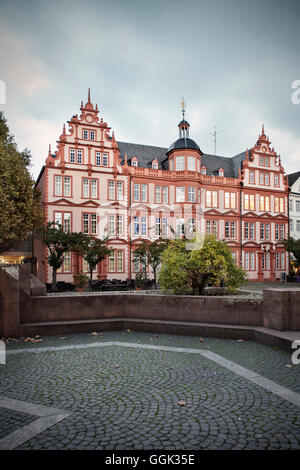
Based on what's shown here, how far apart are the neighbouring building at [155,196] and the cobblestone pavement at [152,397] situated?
17272mm

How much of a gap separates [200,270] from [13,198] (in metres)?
16.2

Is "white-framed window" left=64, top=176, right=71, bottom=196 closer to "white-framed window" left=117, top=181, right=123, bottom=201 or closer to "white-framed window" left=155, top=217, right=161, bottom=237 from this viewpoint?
"white-framed window" left=117, top=181, right=123, bottom=201

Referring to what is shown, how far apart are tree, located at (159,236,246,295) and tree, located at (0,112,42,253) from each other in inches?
543

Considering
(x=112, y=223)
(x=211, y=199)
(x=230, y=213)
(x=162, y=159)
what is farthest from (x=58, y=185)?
(x=230, y=213)

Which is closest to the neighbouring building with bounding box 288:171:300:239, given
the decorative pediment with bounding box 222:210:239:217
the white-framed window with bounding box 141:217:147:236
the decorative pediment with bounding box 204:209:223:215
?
the decorative pediment with bounding box 222:210:239:217

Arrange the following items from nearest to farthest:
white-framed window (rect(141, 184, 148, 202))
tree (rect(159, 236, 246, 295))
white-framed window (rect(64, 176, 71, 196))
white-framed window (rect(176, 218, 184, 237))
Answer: tree (rect(159, 236, 246, 295))
white-framed window (rect(64, 176, 71, 196))
white-framed window (rect(141, 184, 148, 202))
white-framed window (rect(176, 218, 184, 237))

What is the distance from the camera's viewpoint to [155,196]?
1292 inches

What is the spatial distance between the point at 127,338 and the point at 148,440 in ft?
16.8

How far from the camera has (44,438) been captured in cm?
377

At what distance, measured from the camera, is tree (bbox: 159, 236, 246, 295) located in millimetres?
9984

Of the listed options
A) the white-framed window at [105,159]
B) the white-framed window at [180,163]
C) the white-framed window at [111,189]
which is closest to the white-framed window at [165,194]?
the white-framed window at [180,163]

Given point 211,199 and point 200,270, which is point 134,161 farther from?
point 200,270

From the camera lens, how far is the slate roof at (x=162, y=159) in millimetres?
34688
